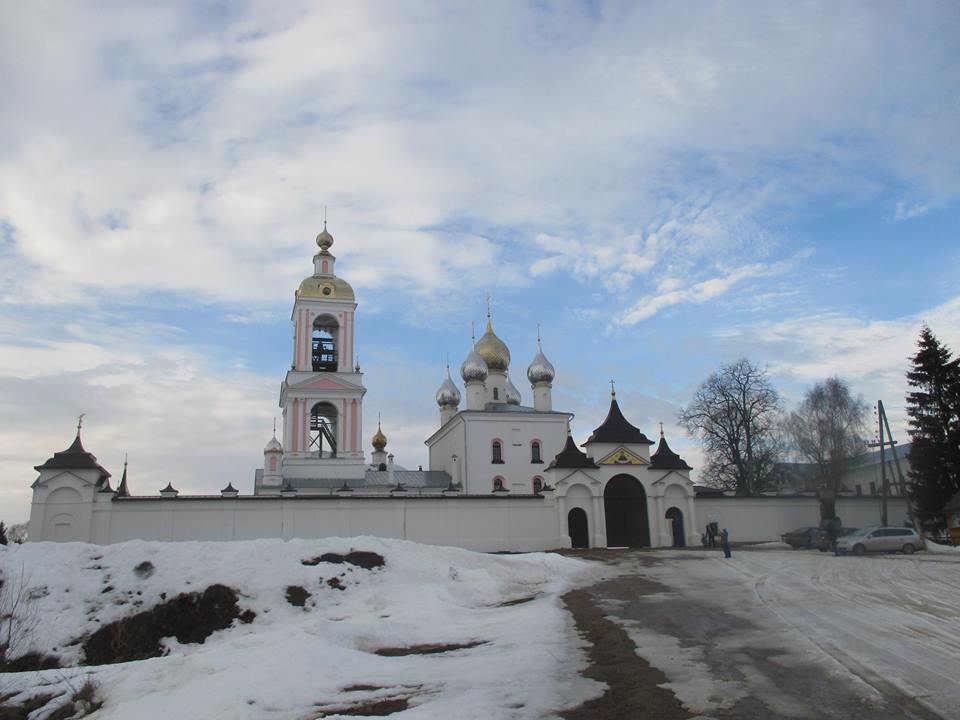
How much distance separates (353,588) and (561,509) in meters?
16.6

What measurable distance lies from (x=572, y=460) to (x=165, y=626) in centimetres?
2139

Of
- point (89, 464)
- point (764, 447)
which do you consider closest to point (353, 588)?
point (89, 464)

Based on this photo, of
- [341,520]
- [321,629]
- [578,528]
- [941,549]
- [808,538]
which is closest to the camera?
[321,629]

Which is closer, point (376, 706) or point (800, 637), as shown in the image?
point (376, 706)

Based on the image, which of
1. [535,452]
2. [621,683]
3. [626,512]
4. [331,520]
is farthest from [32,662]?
[535,452]

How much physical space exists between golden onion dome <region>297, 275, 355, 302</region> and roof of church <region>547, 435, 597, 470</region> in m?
20.3

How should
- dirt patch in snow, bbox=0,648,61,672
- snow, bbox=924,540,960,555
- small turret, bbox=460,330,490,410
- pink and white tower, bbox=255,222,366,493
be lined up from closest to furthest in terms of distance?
dirt patch in snow, bbox=0,648,61,672, snow, bbox=924,540,960,555, pink and white tower, bbox=255,222,366,493, small turret, bbox=460,330,490,410

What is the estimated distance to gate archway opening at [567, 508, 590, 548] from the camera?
111 ft

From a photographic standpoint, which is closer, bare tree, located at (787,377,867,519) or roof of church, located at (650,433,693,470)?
→ roof of church, located at (650,433,693,470)

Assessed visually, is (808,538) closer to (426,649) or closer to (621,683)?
(426,649)

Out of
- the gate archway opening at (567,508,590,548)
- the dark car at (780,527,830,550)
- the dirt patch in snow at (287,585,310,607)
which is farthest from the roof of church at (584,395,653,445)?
the dirt patch in snow at (287,585,310,607)

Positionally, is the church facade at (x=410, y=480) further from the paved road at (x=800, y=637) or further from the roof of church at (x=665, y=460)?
the paved road at (x=800, y=637)

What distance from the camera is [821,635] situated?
1107cm

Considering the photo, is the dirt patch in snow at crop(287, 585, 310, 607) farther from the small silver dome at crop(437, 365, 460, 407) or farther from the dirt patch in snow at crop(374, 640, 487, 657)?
the small silver dome at crop(437, 365, 460, 407)
